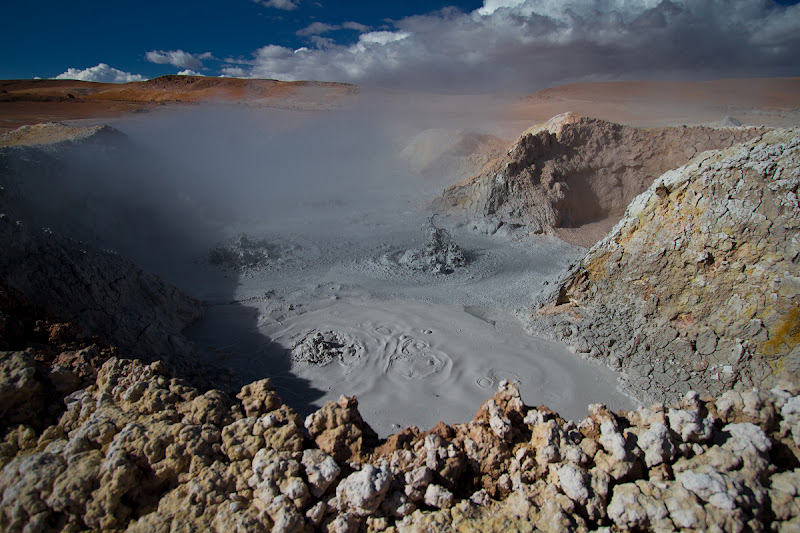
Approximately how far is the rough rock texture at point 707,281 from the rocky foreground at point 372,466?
2061 mm

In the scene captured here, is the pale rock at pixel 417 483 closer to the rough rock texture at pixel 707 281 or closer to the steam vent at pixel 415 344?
the steam vent at pixel 415 344

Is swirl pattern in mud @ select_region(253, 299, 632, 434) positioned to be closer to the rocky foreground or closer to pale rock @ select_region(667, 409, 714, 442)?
the rocky foreground

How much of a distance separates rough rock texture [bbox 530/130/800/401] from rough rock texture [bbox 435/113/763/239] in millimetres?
3987

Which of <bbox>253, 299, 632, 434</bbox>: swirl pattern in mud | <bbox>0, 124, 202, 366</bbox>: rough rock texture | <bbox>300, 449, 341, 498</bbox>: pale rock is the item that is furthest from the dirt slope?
<bbox>300, 449, 341, 498</bbox>: pale rock

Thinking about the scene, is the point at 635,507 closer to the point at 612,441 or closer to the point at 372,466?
the point at 612,441

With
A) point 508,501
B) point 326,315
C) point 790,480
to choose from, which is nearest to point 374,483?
point 508,501

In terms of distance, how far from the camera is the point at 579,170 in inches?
351

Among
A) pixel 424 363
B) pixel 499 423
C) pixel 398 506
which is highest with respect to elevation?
pixel 499 423

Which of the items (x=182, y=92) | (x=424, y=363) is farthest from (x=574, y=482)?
(x=182, y=92)

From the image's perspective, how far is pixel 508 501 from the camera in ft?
5.47

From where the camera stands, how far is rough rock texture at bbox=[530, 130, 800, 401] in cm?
365

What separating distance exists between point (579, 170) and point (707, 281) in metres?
5.42

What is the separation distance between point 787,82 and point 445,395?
2196 inches

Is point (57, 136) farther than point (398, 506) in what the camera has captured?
Yes
